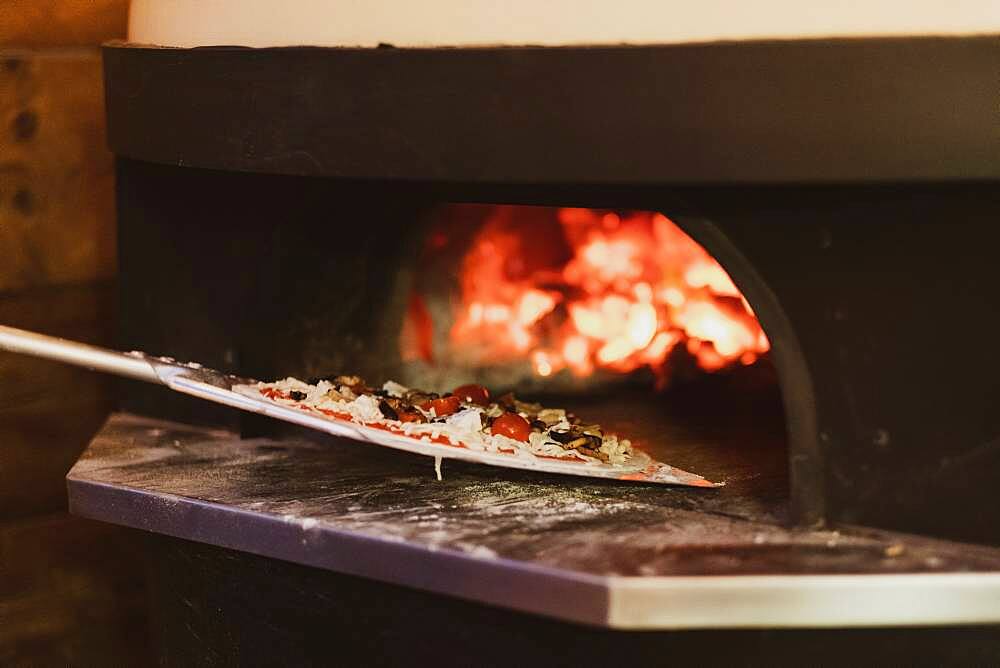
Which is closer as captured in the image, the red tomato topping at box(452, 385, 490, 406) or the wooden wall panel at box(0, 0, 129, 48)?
the red tomato topping at box(452, 385, 490, 406)

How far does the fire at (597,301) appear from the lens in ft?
6.21

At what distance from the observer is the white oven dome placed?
41.3 inches

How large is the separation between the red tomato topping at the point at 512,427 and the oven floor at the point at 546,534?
5 centimetres

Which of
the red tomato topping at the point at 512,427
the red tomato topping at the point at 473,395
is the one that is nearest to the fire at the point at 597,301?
the red tomato topping at the point at 473,395

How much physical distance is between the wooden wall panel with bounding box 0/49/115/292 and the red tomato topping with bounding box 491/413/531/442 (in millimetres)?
767

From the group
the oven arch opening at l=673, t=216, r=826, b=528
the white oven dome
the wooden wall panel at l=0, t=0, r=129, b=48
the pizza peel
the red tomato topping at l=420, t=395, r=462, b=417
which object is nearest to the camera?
the white oven dome

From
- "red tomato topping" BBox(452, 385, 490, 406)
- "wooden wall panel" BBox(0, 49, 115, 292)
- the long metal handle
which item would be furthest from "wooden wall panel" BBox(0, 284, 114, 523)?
"red tomato topping" BBox(452, 385, 490, 406)

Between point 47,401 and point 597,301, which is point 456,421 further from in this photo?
point 47,401

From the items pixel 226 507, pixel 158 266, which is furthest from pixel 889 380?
pixel 158 266

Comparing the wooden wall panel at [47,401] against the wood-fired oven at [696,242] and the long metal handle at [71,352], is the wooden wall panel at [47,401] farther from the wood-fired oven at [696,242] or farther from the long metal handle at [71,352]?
the long metal handle at [71,352]

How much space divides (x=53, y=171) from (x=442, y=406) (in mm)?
732

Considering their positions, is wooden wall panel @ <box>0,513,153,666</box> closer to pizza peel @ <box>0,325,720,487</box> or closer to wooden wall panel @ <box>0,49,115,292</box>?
wooden wall panel @ <box>0,49,115,292</box>

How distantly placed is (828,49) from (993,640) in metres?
0.57

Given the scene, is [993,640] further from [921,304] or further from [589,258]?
[589,258]
